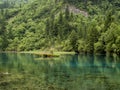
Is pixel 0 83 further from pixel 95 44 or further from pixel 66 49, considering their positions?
pixel 66 49

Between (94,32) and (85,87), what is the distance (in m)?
113

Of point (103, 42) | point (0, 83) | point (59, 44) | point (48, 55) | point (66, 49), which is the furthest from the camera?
point (59, 44)

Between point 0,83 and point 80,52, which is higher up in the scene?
point 0,83

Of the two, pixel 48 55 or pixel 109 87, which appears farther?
pixel 48 55

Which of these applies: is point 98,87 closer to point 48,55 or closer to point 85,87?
point 85,87

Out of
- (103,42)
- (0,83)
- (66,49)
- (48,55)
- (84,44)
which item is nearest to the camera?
(0,83)

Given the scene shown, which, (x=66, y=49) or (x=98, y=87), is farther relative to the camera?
(x=66, y=49)

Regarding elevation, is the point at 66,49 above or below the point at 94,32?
below

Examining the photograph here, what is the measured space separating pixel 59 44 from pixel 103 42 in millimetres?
47642

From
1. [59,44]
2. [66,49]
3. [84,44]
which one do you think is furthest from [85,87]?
[59,44]

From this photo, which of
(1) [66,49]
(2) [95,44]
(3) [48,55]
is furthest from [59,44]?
(3) [48,55]

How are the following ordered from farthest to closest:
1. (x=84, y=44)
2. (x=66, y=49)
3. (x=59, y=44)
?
1. (x=59, y=44)
2. (x=66, y=49)
3. (x=84, y=44)

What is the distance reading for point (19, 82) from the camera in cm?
5066

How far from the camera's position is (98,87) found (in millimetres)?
46219
